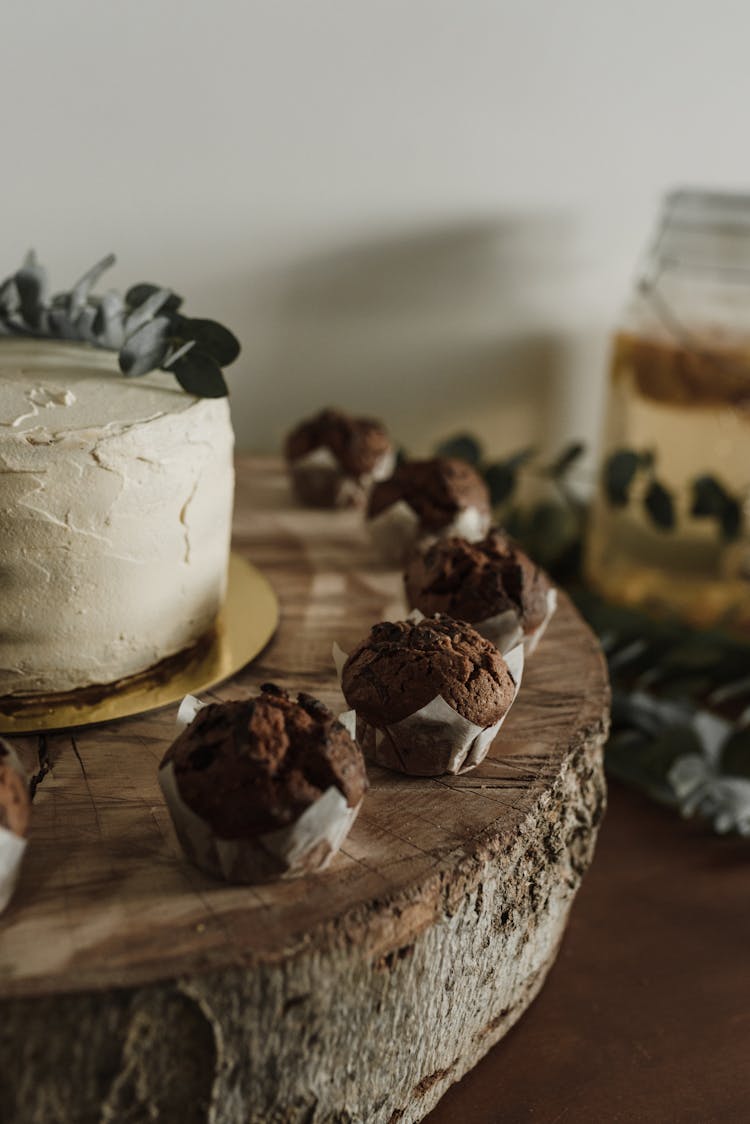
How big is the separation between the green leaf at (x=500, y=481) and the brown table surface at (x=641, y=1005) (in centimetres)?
57

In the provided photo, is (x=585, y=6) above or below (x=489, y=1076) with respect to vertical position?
above

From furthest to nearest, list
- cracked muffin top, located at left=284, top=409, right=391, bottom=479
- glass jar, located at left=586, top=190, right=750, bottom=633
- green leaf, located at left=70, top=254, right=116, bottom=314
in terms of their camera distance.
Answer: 1. glass jar, located at left=586, top=190, right=750, bottom=633
2. cracked muffin top, located at left=284, top=409, right=391, bottom=479
3. green leaf, located at left=70, top=254, right=116, bottom=314

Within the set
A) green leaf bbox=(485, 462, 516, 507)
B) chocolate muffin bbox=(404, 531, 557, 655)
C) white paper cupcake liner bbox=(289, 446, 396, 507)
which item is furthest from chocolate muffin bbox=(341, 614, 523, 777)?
green leaf bbox=(485, 462, 516, 507)

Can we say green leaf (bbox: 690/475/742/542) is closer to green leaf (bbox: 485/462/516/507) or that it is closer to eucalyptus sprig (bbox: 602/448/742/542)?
eucalyptus sprig (bbox: 602/448/742/542)

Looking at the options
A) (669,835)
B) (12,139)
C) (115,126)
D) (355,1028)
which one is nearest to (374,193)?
(115,126)

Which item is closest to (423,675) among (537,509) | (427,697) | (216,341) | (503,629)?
(427,697)

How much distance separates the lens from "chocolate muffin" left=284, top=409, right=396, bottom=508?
1.48 m

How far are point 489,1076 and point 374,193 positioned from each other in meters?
1.27

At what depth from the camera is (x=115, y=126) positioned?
1480 mm

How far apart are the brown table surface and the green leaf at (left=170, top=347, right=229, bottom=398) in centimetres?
67

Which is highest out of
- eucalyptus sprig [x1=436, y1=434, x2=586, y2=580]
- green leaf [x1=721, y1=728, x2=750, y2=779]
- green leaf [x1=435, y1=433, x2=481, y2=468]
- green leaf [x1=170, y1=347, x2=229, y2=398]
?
green leaf [x1=170, y1=347, x2=229, y2=398]

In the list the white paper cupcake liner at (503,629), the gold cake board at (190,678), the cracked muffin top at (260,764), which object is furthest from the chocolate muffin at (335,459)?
the cracked muffin top at (260,764)

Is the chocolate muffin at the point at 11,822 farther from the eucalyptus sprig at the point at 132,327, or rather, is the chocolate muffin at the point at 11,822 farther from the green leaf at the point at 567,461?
the green leaf at the point at 567,461

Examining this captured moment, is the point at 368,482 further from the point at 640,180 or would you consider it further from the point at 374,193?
the point at 640,180
